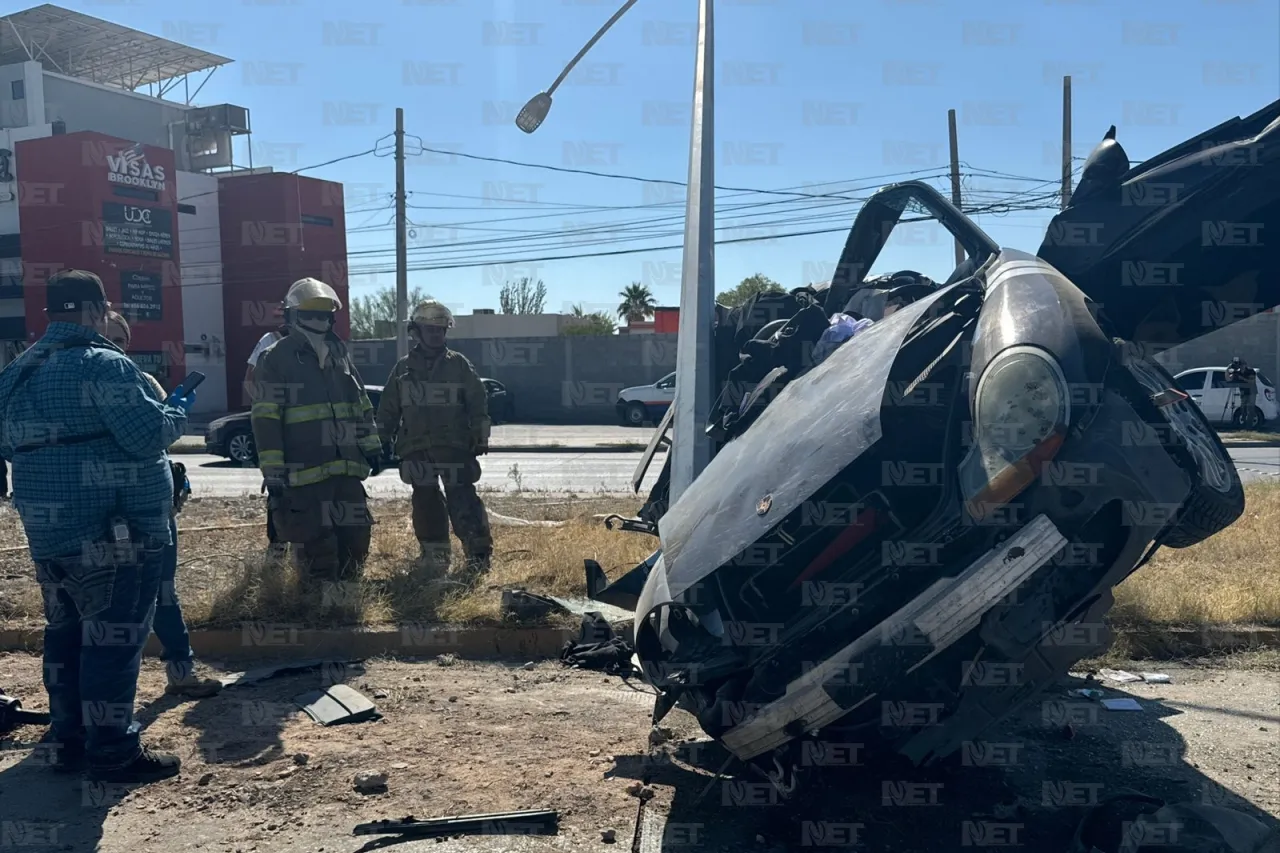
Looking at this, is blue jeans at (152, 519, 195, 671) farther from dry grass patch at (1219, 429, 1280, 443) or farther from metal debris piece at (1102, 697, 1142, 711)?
dry grass patch at (1219, 429, 1280, 443)

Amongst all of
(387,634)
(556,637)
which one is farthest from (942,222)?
(387,634)

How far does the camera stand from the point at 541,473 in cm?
1580

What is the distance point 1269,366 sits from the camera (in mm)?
27953

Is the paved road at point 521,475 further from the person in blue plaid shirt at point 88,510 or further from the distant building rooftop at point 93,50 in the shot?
the distant building rooftop at point 93,50

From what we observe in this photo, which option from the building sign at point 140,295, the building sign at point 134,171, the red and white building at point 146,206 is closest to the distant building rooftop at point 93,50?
the red and white building at point 146,206

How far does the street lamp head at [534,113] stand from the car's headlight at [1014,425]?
10.4 meters

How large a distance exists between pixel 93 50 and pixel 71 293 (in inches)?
1804

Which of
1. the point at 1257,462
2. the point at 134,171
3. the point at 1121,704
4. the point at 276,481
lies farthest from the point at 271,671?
the point at 134,171

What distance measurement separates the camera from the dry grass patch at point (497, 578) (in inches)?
213

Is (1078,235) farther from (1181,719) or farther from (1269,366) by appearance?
(1269,366)

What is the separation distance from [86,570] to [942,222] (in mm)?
3684

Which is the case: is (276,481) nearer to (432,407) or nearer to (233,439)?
(432,407)

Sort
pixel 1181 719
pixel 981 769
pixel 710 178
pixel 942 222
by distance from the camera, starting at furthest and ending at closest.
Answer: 1. pixel 710 178
2. pixel 942 222
3. pixel 1181 719
4. pixel 981 769

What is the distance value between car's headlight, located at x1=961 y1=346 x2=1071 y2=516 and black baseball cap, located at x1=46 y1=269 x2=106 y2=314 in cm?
306
